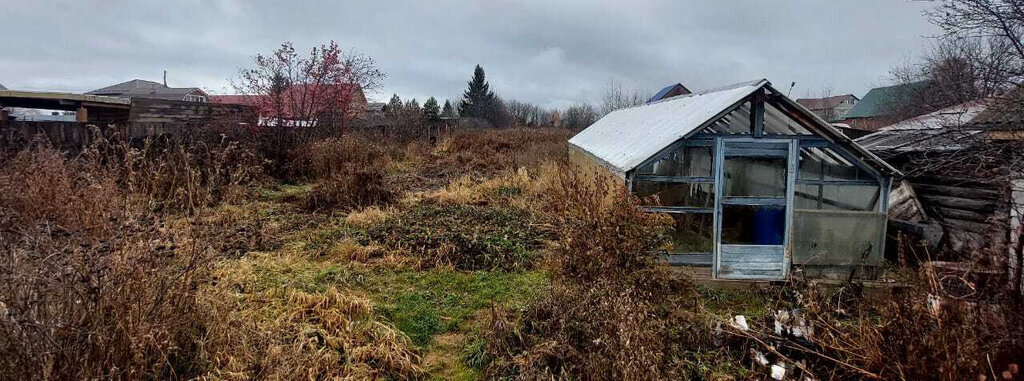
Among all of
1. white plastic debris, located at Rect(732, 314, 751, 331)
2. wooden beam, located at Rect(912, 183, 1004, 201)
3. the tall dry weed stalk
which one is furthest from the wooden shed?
the tall dry weed stalk

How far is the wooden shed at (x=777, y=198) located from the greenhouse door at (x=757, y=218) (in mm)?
12

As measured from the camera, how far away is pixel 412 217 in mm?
9039

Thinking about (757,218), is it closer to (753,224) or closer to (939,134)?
(753,224)

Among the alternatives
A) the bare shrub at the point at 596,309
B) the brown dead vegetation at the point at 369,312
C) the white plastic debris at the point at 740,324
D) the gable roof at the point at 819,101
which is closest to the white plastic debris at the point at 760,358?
the brown dead vegetation at the point at 369,312

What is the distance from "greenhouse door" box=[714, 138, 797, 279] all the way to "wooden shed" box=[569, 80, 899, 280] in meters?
0.01

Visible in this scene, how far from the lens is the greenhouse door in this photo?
241 inches

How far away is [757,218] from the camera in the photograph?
21.4 feet

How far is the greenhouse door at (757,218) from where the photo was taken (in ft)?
20.1

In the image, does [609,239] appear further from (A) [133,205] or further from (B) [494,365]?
(A) [133,205]

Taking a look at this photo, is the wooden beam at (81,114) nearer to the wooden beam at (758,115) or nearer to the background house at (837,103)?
the wooden beam at (758,115)

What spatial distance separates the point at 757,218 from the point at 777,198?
435 millimetres

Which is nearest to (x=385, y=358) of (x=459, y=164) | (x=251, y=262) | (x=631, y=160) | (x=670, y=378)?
(x=670, y=378)

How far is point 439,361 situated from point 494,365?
1.80 feet

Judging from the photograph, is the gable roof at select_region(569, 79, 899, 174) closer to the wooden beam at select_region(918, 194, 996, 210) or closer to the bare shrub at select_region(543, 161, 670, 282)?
the bare shrub at select_region(543, 161, 670, 282)
